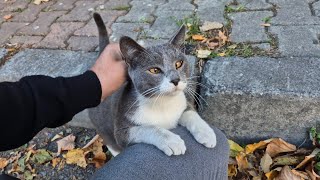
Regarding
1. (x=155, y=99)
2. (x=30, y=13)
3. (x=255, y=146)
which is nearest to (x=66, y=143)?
(x=155, y=99)

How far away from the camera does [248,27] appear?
2869 millimetres

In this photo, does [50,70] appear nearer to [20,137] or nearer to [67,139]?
[67,139]

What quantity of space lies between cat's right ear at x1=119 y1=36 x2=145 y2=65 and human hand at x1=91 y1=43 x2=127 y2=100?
0.05 m

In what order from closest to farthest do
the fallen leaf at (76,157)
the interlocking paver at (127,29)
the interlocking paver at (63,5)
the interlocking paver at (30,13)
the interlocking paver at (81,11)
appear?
1. the fallen leaf at (76,157)
2. the interlocking paver at (127,29)
3. the interlocking paver at (81,11)
4. the interlocking paver at (30,13)
5. the interlocking paver at (63,5)

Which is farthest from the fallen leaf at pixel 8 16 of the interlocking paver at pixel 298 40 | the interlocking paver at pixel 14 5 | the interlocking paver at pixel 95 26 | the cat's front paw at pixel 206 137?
the cat's front paw at pixel 206 137

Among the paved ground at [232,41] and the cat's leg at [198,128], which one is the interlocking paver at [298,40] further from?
the cat's leg at [198,128]

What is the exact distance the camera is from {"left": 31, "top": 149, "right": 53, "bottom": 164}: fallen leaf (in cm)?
249

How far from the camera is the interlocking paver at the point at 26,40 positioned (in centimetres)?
313

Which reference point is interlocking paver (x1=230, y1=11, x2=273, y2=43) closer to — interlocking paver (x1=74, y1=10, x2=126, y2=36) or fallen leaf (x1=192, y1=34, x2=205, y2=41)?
fallen leaf (x1=192, y1=34, x2=205, y2=41)

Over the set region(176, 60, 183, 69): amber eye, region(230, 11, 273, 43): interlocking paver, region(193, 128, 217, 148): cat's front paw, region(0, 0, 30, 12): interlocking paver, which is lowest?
region(0, 0, 30, 12): interlocking paver

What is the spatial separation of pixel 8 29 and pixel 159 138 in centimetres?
218

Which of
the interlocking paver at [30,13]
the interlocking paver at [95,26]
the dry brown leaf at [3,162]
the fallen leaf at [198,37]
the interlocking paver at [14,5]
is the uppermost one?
the fallen leaf at [198,37]

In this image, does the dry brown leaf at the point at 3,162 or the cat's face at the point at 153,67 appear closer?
the cat's face at the point at 153,67

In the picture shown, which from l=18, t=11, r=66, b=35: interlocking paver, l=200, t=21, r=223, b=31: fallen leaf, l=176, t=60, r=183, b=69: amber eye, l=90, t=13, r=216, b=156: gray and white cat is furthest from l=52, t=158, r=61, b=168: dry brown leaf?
l=200, t=21, r=223, b=31: fallen leaf
